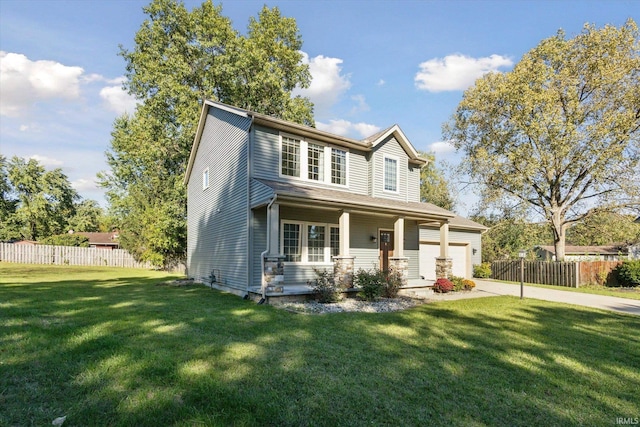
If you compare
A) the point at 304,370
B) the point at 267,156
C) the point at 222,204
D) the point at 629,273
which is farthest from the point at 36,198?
the point at 629,273

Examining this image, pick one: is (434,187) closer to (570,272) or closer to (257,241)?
(570,272)

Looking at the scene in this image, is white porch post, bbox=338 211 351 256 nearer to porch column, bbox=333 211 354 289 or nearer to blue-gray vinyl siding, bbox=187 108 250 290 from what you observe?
porch column, bbox=333 211 354 289

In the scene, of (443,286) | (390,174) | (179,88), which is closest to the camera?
(443,286)

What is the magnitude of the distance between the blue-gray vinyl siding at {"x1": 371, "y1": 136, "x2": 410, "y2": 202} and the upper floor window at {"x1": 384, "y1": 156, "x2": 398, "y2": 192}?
17 centimetres

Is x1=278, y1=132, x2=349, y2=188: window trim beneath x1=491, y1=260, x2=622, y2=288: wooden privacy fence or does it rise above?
above

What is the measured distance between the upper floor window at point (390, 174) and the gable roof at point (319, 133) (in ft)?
2.95

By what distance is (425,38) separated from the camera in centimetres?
1346

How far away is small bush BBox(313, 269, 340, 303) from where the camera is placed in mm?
9617

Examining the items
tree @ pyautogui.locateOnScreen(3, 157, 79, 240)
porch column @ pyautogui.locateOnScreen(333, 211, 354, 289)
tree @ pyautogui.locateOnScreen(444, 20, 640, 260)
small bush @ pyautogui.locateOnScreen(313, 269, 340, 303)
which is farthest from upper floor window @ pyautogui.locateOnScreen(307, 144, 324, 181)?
tree @ pyautogui.locateOnScreen(3, 157, 79, 240)

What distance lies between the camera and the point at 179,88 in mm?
20125

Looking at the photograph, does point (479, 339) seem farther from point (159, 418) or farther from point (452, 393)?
point (159, 418)

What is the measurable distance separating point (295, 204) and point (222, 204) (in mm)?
4454

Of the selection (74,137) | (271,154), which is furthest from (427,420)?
(74,137)

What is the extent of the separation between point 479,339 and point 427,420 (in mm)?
3469
